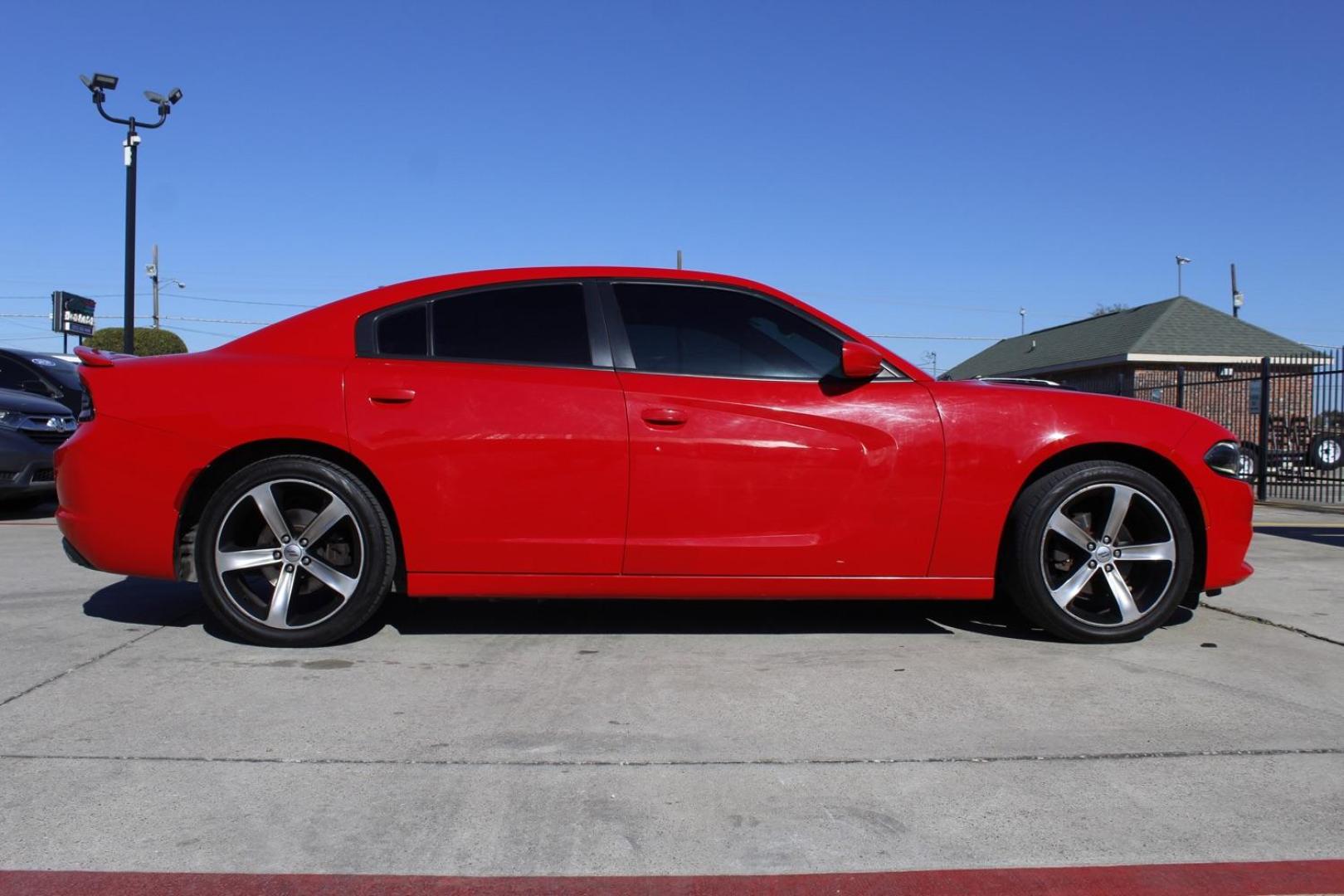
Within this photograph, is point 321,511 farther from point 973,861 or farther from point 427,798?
point 973,861

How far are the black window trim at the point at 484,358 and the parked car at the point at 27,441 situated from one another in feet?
17.7

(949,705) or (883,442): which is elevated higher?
(883,442)

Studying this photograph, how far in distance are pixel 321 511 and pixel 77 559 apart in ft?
3.58

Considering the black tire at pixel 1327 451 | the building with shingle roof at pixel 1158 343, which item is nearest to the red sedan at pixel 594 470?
the black tire at pixel 1327 451

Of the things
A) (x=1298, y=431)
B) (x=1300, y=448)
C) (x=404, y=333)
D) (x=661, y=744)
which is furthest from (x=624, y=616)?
(x=1298, y=431)

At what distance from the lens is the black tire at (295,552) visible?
412cm

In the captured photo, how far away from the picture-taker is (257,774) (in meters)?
2.89

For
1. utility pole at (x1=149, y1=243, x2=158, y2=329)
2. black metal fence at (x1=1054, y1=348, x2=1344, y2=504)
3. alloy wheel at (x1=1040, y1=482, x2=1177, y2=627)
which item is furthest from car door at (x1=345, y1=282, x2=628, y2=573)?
A: utility pole at (x1=149, y1=243, x2=158, y2=329)

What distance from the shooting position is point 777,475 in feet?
13.5

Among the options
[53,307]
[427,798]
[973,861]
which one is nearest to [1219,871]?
[973,861]

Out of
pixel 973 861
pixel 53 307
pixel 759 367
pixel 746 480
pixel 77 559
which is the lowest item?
pixel 973 861

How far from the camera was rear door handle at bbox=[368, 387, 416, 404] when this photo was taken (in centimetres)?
414

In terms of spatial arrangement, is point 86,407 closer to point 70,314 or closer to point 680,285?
point 680,285

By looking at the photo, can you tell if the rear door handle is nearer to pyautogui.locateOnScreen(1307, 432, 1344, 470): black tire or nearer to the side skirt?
the side skirt
